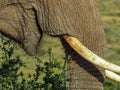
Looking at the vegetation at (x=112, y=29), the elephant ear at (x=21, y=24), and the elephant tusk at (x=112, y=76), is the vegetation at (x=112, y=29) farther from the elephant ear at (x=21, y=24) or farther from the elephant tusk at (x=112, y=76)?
the elephant ear at (x=21, y=24)

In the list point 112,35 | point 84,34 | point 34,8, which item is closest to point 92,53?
point 84,34

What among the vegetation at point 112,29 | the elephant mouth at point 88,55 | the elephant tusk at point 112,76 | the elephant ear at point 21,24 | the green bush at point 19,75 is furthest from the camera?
the vegetation at point 112,29

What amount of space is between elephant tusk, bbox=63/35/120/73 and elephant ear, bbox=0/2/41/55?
0.22 m

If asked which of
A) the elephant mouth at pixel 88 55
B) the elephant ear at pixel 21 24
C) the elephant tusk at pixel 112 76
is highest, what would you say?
the elephant ear at pixel 21 24

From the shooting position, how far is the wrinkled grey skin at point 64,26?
279cm

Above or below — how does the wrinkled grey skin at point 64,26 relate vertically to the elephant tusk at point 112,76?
above

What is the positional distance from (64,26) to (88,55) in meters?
0.20

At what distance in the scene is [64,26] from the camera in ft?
9.29

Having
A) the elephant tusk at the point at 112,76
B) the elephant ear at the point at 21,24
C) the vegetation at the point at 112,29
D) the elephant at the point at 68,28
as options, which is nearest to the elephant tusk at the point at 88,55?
the elephant at the point at 68,28

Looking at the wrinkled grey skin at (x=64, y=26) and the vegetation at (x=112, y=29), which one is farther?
the vegetation at (x=112, y=29)

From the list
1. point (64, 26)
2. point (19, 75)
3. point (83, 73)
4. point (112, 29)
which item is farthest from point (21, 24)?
point (112, 29)

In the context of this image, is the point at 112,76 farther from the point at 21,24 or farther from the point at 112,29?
the point at 112,29

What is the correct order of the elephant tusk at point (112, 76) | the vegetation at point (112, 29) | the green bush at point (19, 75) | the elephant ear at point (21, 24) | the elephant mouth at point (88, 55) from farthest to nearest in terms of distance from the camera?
the vegetation at point (112, 29) < the green bush at point (19, 75) < the elephant tusk at point (112, 76) < the elephant ear at point (21, 24) < the elephant mouth at point (88, 55)

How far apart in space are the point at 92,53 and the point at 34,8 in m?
0.40
